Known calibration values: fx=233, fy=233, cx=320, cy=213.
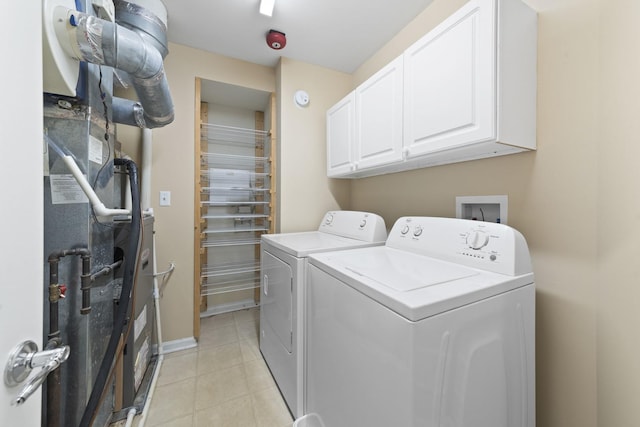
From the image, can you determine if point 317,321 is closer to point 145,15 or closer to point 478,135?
point 478,135

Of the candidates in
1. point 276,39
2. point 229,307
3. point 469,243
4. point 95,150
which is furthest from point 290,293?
point 276,39

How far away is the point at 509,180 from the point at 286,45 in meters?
2.02

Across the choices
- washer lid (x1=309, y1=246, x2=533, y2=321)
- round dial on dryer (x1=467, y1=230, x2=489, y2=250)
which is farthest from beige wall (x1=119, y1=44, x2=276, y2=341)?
round dial on dryer (x1=467, y1=230, x2=489, y2=250)

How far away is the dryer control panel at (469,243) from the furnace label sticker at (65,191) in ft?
5.24

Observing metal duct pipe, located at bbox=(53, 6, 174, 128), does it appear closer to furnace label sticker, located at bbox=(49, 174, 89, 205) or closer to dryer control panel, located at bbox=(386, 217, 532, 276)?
furnace label sticker, located at bbox=(49, 174, 89, 205)

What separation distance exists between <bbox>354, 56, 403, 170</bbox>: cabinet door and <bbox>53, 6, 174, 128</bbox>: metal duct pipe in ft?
4.24

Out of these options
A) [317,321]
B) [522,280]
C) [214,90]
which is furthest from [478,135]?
[214,90]

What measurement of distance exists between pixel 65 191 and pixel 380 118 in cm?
170

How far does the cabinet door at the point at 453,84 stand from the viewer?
0.98 m

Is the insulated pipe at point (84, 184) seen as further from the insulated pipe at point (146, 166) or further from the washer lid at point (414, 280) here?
the insulated pipe at point (146, 166)

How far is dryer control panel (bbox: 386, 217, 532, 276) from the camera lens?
0.96 m

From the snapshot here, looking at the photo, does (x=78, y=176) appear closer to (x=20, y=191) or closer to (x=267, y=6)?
(x=20, y=191)

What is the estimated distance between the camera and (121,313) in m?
1.09

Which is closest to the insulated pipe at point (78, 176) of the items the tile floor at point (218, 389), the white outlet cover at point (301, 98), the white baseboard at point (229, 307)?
the tile floor at point (218, 389)
